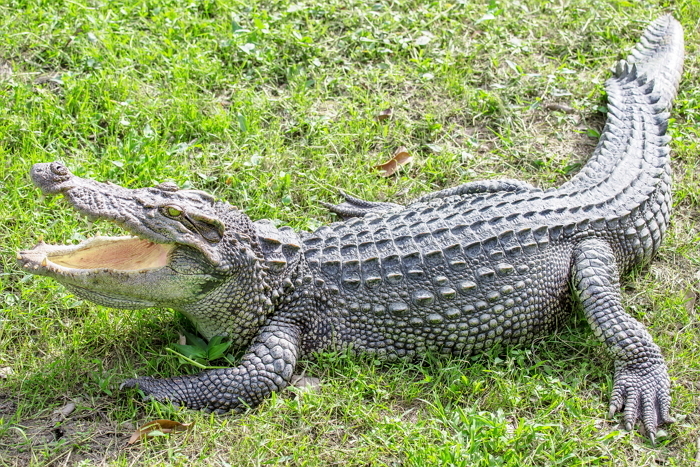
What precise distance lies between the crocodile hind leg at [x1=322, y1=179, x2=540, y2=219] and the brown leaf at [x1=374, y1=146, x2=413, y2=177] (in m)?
0.39

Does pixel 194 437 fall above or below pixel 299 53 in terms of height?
below

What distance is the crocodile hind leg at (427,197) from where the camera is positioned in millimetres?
5258

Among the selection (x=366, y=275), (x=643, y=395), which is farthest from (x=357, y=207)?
(x=643, y=395)

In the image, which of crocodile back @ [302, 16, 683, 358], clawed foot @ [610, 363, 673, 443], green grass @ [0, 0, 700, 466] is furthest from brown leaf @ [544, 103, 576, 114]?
clawed foot @ [610, 363, 673, 443]

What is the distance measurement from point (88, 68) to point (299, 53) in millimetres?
1783

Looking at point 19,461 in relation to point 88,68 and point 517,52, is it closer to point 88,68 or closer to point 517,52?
point 88,68

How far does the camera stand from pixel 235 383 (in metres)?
4.11

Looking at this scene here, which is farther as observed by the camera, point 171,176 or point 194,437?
point 171,176

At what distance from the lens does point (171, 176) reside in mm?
5445

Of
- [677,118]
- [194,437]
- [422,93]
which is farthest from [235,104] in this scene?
[677,118]

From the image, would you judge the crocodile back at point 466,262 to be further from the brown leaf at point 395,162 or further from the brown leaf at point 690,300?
the brown leaf at point 395,162

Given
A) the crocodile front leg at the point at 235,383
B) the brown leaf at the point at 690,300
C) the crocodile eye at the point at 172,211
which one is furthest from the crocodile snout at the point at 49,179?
the brown leaf at the point at 690,300

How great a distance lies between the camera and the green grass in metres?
3.98

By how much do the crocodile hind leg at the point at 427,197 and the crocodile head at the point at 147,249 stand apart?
123cm
